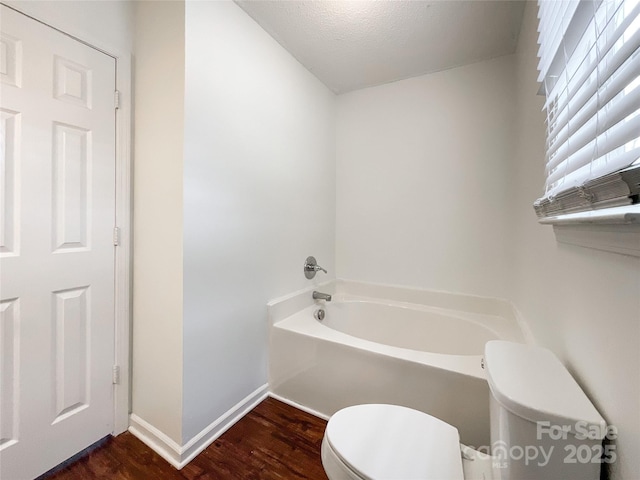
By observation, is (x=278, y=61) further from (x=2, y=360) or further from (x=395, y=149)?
(x=2, y=360)

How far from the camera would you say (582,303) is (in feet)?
2.39

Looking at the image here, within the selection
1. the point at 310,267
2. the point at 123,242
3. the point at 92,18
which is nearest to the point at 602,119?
the point at 310,267

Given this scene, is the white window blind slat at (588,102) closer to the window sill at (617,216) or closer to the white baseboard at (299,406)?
the window sill at (617,216)

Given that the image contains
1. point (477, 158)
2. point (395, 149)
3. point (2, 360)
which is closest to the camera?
point (2, 360)

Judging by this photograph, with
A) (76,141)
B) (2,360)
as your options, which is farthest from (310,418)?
(76,141)

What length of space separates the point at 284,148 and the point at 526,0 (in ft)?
5.10

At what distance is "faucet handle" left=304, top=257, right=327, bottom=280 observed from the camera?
82.6 inches

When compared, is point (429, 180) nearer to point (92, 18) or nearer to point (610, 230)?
point (610, 230)

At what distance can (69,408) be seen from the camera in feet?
4.03

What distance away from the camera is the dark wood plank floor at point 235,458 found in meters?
1.17

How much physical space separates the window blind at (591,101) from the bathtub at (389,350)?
2.94 feet

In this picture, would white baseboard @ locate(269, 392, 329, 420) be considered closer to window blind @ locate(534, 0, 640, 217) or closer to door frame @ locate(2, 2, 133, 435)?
door frame @ locate(2, 2, 133, 435)

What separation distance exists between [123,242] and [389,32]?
1993 mm

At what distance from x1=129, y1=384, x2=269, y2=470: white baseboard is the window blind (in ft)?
5.74
